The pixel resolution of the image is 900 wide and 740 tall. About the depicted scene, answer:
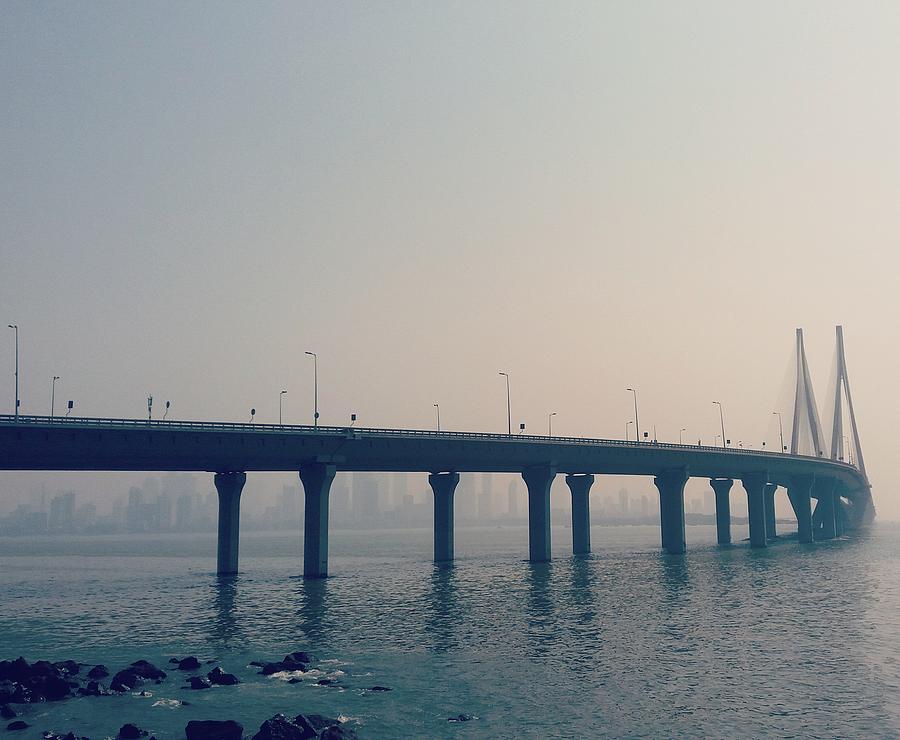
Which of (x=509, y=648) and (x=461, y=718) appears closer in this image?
(x=461, y=718)

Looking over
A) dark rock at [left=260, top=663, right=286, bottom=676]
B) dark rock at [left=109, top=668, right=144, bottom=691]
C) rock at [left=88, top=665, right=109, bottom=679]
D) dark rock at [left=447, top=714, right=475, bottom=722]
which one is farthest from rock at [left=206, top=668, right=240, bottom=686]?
dark rock at [left=447, top=714, right=475, bottom=722]

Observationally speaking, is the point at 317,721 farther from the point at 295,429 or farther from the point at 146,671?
the point at 295,429

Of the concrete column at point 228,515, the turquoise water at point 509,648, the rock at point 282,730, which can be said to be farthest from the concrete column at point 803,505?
the rock at point 282,730

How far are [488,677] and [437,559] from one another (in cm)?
8047

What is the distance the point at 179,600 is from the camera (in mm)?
76438

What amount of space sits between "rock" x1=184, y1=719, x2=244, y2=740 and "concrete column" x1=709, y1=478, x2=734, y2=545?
479ft

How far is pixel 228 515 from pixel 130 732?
71044mm

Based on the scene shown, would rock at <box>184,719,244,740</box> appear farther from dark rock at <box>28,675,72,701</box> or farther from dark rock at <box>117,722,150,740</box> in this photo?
dark rock at <box>28,675,72,701</box>

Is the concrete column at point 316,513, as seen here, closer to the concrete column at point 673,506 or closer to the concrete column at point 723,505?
the concrete column at point 673,506

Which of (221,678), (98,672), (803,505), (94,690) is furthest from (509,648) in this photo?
(803,505)

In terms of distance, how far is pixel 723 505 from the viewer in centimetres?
16712

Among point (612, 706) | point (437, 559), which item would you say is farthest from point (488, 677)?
point (437, 559)

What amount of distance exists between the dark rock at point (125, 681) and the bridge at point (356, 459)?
37.5 meters

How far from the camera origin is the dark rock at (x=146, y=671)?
40.2 metres
